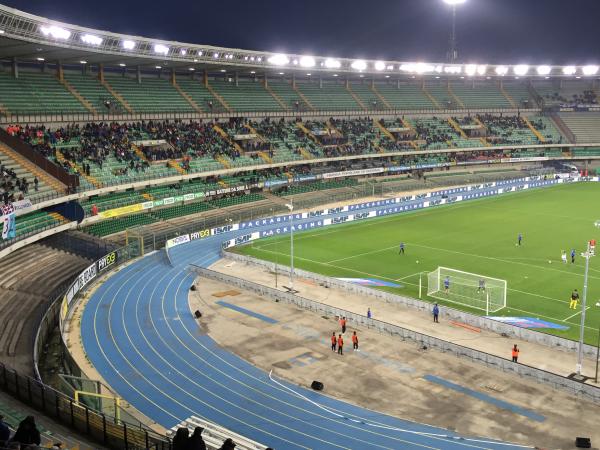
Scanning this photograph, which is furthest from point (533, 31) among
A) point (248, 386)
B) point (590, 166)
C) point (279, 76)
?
point (248, 386)

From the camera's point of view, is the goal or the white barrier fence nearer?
the white barrier fence

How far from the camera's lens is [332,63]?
255 feet

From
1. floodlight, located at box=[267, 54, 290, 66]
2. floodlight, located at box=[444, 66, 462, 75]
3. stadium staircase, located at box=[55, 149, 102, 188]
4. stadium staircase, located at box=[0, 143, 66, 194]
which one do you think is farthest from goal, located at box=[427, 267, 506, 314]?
floodlight, located at box=[444, 66, 462, 75]

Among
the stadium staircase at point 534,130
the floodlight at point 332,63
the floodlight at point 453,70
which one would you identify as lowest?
the stadium staircase at point 534,130

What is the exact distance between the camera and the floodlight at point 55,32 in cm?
4359

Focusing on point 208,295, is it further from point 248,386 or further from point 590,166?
point 590,166

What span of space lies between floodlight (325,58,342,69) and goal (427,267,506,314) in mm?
44670

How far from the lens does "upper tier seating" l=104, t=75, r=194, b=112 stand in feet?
211

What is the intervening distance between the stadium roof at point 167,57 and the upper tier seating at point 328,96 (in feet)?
11.3

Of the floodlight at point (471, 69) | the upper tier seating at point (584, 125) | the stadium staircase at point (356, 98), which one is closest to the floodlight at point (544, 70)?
the upper tier seating at point (584, 125)

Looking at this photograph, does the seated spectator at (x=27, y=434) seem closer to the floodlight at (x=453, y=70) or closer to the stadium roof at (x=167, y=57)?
the stadium roof at (x=167, y=57)

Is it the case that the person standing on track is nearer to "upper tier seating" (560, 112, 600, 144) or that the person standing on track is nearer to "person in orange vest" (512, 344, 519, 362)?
"person in orange vest" (512, 344, 519, 362)

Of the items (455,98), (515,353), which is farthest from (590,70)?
(515,353)

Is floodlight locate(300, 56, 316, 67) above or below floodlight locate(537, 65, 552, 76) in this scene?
below
